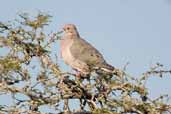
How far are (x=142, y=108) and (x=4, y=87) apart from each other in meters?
1.36

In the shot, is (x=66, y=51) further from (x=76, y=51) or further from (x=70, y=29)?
(x=70, y=29)

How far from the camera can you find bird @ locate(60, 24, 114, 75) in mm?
10609

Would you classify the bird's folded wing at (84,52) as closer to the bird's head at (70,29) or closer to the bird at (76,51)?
the bird at (76,51)

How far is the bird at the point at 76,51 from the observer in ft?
34.8

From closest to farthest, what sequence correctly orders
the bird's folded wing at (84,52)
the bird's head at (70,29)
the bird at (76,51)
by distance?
the bird's folded wing at (84,52) → the bird at (76,51) → the bird's head at (70,29)

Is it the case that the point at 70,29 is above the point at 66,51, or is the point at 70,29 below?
above

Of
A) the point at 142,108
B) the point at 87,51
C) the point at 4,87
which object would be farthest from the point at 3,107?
the point at 87,51

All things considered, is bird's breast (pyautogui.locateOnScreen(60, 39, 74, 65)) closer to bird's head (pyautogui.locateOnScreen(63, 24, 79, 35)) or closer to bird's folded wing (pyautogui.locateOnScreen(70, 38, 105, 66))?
bird's folded wing (pyautogui.locateOnScreen(70, 38, 105, 66))

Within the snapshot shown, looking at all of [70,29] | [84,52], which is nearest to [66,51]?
[84,52]

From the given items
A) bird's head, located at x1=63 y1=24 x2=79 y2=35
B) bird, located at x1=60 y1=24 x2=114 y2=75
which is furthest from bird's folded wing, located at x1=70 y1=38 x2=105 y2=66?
bird's head, located at x1=63 y1=24 x2=79 y2=35

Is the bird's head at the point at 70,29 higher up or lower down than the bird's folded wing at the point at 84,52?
higher up

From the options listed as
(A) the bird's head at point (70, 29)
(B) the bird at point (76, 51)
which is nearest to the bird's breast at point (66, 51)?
(B) the bird at point (76, 51)

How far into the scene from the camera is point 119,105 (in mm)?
5785

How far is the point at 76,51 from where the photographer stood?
11.6 metres
